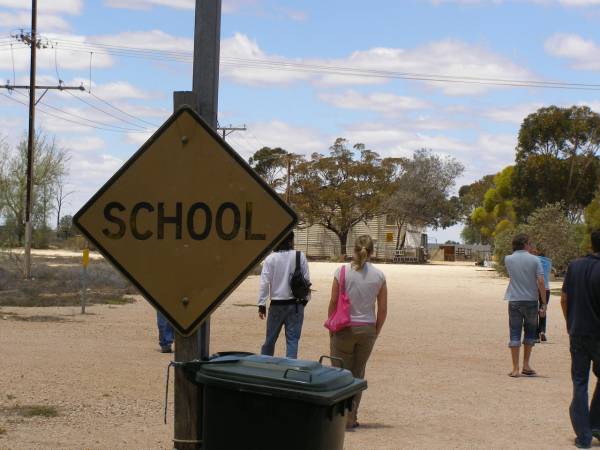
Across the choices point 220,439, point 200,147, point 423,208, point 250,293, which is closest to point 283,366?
point 220,439

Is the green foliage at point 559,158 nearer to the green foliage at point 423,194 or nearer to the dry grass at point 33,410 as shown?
the green foliage at point 423,194

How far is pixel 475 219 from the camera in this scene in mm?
80250

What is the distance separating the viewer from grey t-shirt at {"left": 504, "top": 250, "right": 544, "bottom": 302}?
1216cm

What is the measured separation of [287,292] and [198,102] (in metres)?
5.47

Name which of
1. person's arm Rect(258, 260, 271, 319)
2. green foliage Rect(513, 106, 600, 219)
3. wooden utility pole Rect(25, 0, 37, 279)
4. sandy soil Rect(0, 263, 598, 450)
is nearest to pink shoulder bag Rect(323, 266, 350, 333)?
sandy soil Rect(0, 263, 598, 450)

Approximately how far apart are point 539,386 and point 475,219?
228 feet

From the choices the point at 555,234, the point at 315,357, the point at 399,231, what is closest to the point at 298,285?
the point at 315,357

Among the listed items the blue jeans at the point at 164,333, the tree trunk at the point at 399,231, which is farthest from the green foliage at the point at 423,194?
the blue jeans at the point at 164,333

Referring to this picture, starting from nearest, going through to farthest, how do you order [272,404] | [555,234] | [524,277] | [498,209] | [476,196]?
[272,404] < [524,277] < [555,234] < [498,209] < [476,196]

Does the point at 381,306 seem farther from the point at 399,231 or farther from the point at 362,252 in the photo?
the point at 399,231

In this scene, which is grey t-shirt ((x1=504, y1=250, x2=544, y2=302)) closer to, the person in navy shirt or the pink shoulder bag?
the person in navy shirt

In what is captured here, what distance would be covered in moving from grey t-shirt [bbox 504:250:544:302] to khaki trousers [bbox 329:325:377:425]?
3.91 metres

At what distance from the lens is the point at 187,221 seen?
4.77 meters

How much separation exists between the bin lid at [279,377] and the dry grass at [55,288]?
15.5m
